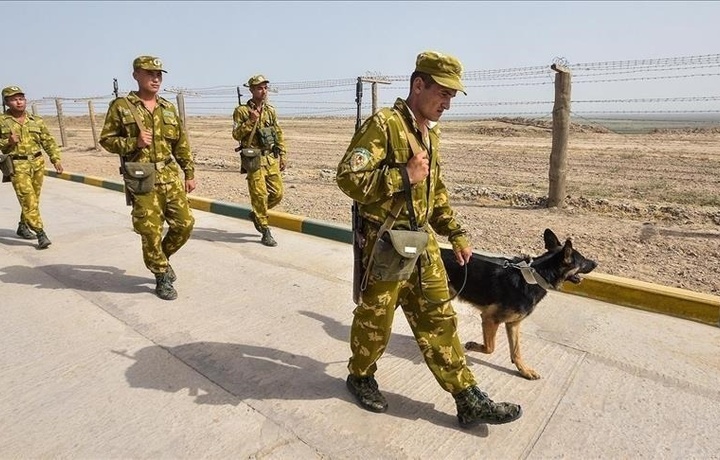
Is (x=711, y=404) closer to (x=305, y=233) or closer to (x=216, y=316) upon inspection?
(x=216, y=316)

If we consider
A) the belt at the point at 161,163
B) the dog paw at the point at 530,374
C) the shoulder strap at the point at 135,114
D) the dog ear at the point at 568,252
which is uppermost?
the shoulder strap at the point at 135,114

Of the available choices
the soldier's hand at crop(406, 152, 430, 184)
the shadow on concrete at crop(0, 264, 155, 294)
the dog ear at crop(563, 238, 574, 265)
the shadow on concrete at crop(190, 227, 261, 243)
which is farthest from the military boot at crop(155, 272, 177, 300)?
the dog ear at crop(563, 238, 574, 265)

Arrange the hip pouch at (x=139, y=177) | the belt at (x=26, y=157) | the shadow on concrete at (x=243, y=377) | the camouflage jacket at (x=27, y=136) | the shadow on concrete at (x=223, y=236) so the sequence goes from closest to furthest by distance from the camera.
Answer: the shadow on concrete at (x=243, y=377), the hip pouch at (x=139, y=177), the camouflage jacket at (x=27, y=136), the belt at (x=26, y=157), the shadow on concrete at (x=223, y=236)

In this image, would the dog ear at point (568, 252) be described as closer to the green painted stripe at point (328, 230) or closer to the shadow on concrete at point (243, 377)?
the shadow on concrete at point (243, 377)

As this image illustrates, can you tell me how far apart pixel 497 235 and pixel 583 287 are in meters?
1.68

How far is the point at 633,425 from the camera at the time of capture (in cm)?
247

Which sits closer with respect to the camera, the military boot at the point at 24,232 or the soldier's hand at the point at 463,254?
the soldier's hand at the point at 463,254

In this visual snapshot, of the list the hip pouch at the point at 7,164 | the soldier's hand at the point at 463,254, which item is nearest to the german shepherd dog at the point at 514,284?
the soldier's hand at the point at 463,254

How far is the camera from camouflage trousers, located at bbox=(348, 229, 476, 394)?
2.42 metres

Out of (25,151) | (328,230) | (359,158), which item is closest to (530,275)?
(359,158)

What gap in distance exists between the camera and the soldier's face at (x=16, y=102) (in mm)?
5900

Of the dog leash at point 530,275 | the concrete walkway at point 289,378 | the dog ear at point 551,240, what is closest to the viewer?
the concrete walkway at point 289,378

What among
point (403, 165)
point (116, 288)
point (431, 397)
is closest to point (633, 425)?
point (431, 397)

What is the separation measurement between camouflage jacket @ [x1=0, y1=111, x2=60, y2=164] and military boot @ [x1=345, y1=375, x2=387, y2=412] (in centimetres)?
547
